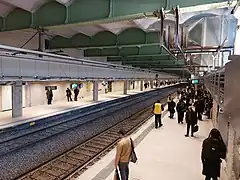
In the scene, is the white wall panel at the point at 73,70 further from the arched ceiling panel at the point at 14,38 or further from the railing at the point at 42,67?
the arched ceiling panel at the point at 14,38

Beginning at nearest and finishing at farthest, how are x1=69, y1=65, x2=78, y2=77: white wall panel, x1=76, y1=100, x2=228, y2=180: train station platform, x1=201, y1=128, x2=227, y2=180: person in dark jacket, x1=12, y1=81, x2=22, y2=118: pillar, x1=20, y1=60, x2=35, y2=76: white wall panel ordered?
x1=201, y1=128, x2=227, y2=180: person in dark jacket, x1=76, y1=100, x2=228, y2=180: train station platform, x1=20, y1=60, x2=35, y2=76: white wall panel, x1=12, y1=81, x2=22, y2=118: pillar, x1=69, y1=65, x2=78, y2=77: white wall panel

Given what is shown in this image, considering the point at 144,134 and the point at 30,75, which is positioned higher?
the point at 30,75

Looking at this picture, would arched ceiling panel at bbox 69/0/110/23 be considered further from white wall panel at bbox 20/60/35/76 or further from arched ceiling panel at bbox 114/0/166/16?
white wall panel at bbox 20/60/35/76

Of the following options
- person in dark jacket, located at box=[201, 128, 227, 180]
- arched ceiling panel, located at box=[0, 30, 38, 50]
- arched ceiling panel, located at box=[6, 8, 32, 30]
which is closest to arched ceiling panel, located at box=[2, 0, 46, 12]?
arched ceiling panel, located at box=[6, 8, 32, 30]

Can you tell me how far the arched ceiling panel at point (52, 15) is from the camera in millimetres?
6759

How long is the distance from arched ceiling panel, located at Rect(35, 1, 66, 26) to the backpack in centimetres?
482

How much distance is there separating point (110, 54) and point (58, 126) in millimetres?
5547

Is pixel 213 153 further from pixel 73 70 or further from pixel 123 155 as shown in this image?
pixel 73 70

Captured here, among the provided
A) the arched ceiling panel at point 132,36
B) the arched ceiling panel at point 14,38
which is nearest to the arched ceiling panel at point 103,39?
the arched ceiling panel at point 132,36

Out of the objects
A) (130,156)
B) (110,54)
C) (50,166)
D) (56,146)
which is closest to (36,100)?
(110,54)

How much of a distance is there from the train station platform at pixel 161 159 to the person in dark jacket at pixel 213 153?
3.74 feet

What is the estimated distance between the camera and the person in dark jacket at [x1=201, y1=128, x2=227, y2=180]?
5.30m

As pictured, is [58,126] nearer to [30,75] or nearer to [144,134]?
[30,75]

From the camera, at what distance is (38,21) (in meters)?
7.18
